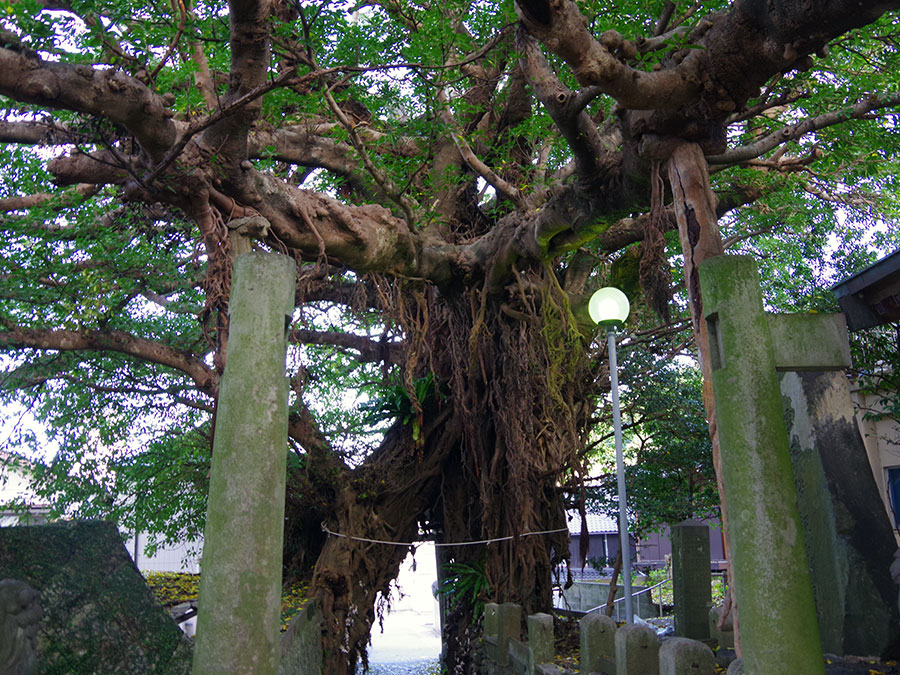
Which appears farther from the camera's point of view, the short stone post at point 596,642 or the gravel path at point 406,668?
the gravel path at point 406,668

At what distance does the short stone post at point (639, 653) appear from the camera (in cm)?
400

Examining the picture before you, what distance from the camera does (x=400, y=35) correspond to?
625 cm

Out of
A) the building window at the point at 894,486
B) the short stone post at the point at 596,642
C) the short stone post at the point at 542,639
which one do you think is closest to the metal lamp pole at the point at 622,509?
the short stone post at the point at 596,642

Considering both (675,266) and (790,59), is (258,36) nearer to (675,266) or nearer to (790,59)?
(790,59)

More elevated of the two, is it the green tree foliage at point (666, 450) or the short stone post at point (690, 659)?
the green tree foliage at point (666, 450)

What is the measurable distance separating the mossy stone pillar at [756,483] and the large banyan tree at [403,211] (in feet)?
4.25

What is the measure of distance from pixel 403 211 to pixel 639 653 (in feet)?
14.9

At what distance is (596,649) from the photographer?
467cm

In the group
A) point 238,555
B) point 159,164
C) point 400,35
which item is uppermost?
point 400,35

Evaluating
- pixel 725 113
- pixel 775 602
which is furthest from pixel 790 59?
pixel 775 602

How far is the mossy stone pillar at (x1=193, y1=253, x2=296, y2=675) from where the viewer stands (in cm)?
294

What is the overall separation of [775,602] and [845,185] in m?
7.58

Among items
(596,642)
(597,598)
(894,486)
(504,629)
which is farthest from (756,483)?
(597,598)

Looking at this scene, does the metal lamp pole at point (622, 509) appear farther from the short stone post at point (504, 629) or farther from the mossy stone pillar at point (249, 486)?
the mossy stone pillar at point (249, 486)
